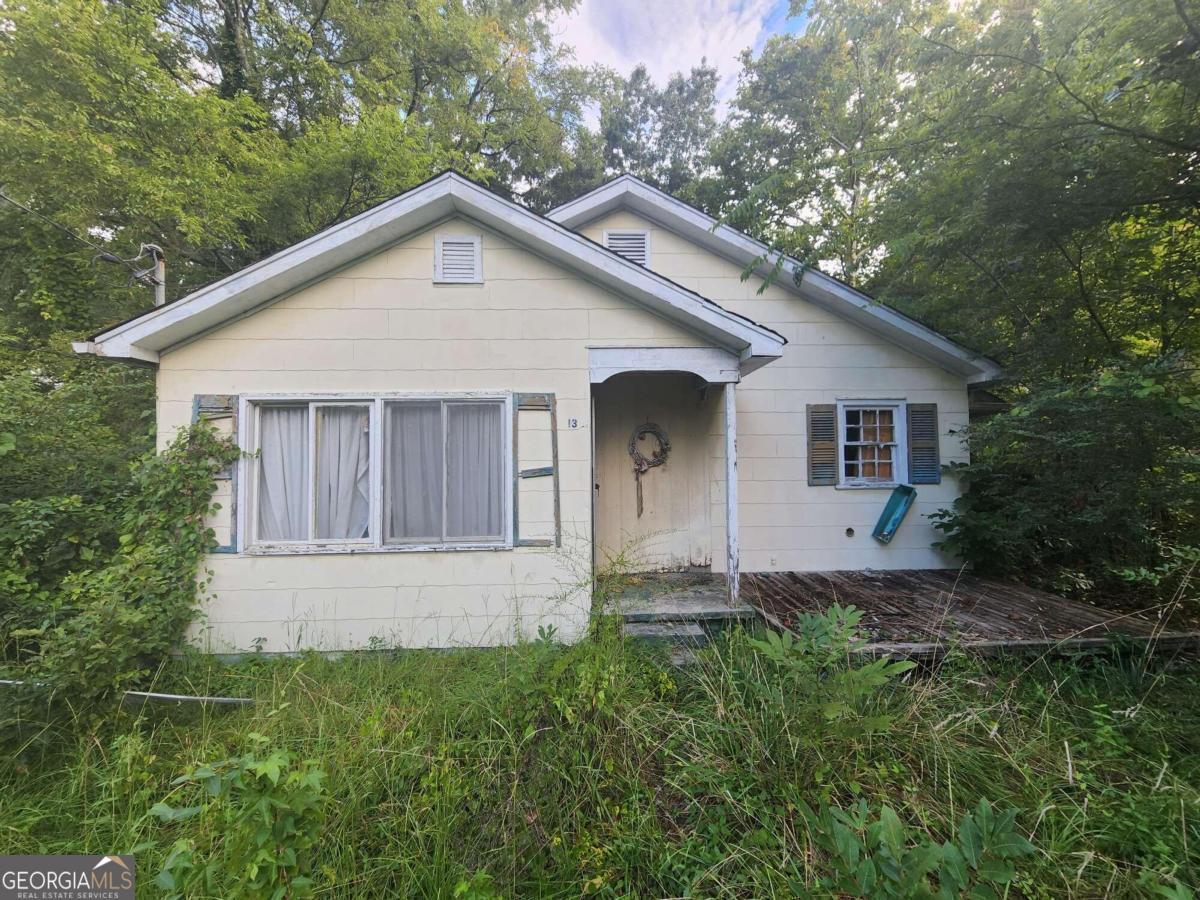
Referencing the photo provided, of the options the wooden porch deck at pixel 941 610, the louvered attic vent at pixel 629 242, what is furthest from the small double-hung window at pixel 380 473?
the louvered attic vent at pixel 629 242

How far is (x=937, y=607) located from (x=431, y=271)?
6.24 meters

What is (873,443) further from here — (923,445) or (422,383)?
(422,383)

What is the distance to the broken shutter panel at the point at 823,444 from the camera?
6.43 metres

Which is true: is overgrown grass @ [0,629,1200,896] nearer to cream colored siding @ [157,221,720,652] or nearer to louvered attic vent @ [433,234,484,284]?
cream colored siding @ [157,221,720,652]

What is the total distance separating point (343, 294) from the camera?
4.43m

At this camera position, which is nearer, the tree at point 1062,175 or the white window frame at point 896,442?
the tree at point 1062,175

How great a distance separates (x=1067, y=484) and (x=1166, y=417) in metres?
1.27

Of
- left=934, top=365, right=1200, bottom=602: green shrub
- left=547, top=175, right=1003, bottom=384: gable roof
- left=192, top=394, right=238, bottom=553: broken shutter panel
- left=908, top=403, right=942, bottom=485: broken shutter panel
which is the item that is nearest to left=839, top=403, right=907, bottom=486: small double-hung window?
left=908, top=403, right=942, bottom=485: broken shutter panel

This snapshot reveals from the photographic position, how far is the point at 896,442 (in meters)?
6.49

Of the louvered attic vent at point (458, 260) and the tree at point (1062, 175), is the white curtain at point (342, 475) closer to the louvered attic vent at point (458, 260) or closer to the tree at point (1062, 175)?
the louvered attic vent at point (458, 260)

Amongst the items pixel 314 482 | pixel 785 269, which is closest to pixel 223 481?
pixel 314 482

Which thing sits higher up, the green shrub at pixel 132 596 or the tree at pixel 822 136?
the tree at pixel 822 136
